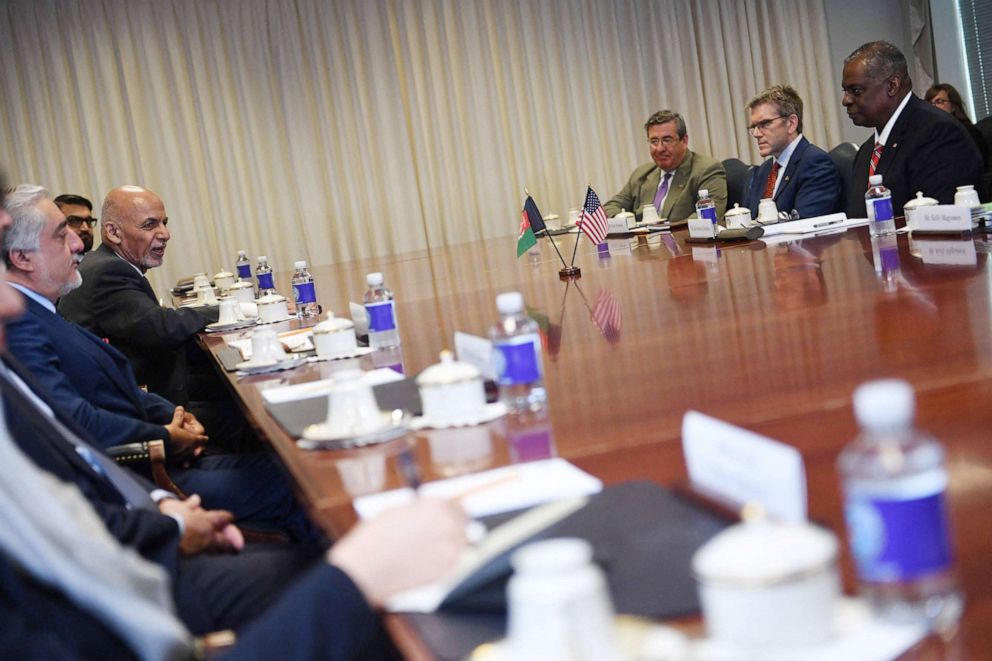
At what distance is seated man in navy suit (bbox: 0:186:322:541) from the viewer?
9.26 feet

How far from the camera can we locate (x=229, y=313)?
4.40 meters

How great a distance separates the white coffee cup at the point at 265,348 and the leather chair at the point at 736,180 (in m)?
4.45

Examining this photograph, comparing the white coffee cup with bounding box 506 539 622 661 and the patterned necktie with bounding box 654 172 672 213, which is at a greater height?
the patterned necktie with bounding box 654 172 672 213

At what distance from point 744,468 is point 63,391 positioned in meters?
2.18

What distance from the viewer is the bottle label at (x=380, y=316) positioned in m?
2.81

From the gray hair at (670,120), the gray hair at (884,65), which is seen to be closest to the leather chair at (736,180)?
the gray hair at (670,120)

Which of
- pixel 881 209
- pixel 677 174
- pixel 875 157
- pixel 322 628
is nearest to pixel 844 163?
pixel 875 157

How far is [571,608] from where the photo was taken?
2.48 feet

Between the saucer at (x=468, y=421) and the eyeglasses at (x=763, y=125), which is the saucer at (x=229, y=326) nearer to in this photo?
the saucer at (x=468, y=421)

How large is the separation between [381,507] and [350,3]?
8434 mm

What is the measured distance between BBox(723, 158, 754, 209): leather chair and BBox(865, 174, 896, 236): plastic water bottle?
2922 mm

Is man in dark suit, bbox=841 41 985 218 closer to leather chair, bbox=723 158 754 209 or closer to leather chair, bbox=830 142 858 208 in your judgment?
leather chair, bbox=830 142 858 208

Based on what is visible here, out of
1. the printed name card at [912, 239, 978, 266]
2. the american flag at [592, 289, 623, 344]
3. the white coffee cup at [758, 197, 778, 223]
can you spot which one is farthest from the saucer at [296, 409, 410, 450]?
the white coffee cup at [758, 197, 778, 223]

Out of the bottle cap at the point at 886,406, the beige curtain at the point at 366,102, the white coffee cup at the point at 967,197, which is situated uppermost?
the beige curtain at the point at 366,102
